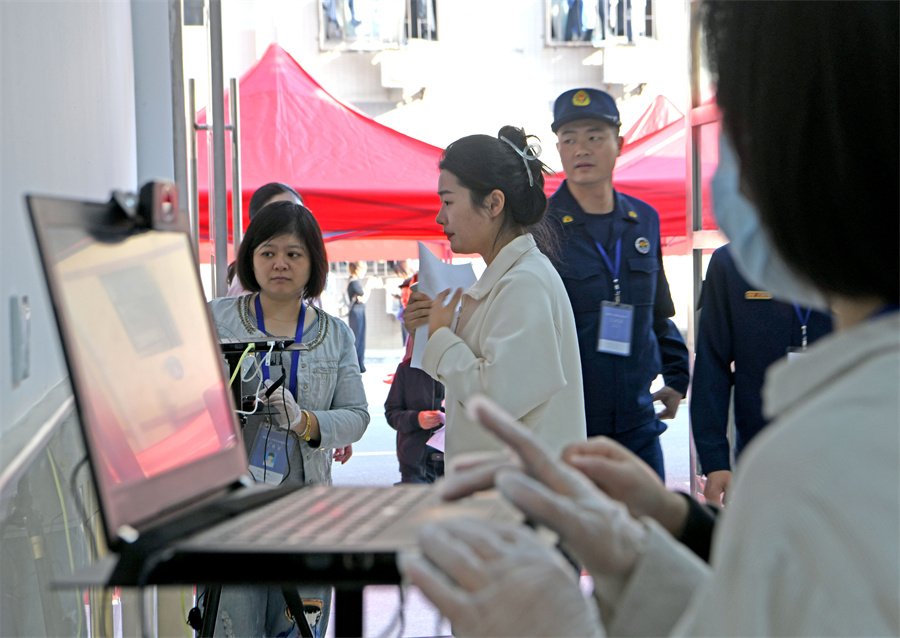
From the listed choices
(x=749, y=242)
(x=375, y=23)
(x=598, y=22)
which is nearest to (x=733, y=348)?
(x=749, y=242)

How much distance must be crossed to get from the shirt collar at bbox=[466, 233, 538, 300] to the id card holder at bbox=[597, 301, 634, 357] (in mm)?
546

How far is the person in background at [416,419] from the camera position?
10.6 feet

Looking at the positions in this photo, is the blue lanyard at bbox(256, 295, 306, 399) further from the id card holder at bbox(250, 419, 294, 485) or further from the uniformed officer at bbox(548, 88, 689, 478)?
the uniformed officer at bbox(548, 88, 689, 478)

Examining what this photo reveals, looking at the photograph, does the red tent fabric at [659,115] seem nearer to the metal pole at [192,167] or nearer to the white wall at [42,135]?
the metal pole at [192,167]

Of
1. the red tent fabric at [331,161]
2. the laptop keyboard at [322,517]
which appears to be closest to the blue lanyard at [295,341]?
the laptop keyboard at [322,517]

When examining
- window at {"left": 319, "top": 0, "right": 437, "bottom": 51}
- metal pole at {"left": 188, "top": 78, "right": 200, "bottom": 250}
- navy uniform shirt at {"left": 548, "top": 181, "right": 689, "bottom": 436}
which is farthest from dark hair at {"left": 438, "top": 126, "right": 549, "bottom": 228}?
window at {"left": 319, "top": 0, "right": 437, "bottom": 51}

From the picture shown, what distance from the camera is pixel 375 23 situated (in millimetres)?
14844

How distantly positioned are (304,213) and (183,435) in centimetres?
175

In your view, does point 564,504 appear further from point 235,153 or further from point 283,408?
point 235,153

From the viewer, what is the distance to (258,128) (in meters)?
5.18

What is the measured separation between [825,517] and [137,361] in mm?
595

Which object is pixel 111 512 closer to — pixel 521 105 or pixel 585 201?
pixel 585 201

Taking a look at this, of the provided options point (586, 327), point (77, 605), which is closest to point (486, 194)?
point (586, 327)

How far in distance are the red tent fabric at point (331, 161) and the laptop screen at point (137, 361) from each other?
3.72 m
